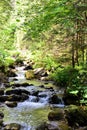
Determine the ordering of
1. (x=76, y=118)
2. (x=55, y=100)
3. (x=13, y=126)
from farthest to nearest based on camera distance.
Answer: (x=55, y=100) → (x=76, y=118) → (x=13, y=126)

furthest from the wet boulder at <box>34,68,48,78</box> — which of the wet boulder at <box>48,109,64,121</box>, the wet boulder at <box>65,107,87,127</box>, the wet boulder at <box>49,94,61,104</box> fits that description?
the wet boulder at <box>65,107,87,127</box>

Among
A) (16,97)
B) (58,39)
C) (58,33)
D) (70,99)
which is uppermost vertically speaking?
(58,33)

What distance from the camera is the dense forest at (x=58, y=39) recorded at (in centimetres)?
840

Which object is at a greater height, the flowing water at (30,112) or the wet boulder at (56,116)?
the wet boulder at (56,116)

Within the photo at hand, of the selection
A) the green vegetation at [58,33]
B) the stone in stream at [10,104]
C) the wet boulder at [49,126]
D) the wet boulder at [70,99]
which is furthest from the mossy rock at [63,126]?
the stone in stream at [10,104]

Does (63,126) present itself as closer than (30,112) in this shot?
Yes

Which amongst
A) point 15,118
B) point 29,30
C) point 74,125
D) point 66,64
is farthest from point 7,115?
point 66,64

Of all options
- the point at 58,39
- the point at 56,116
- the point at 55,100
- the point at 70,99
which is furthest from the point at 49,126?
the point at 58,39

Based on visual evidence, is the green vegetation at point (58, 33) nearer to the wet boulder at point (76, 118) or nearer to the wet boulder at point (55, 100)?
the wet boulder at point (55, 100)

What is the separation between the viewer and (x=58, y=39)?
16.1 meters

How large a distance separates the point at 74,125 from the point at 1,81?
921 centimetres

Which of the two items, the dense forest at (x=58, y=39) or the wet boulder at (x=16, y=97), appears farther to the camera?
the wet boulder at (x=16, y=97)

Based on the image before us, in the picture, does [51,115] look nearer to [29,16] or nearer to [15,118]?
[15,118]

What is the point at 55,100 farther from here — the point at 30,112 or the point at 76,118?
the point at 76,118
